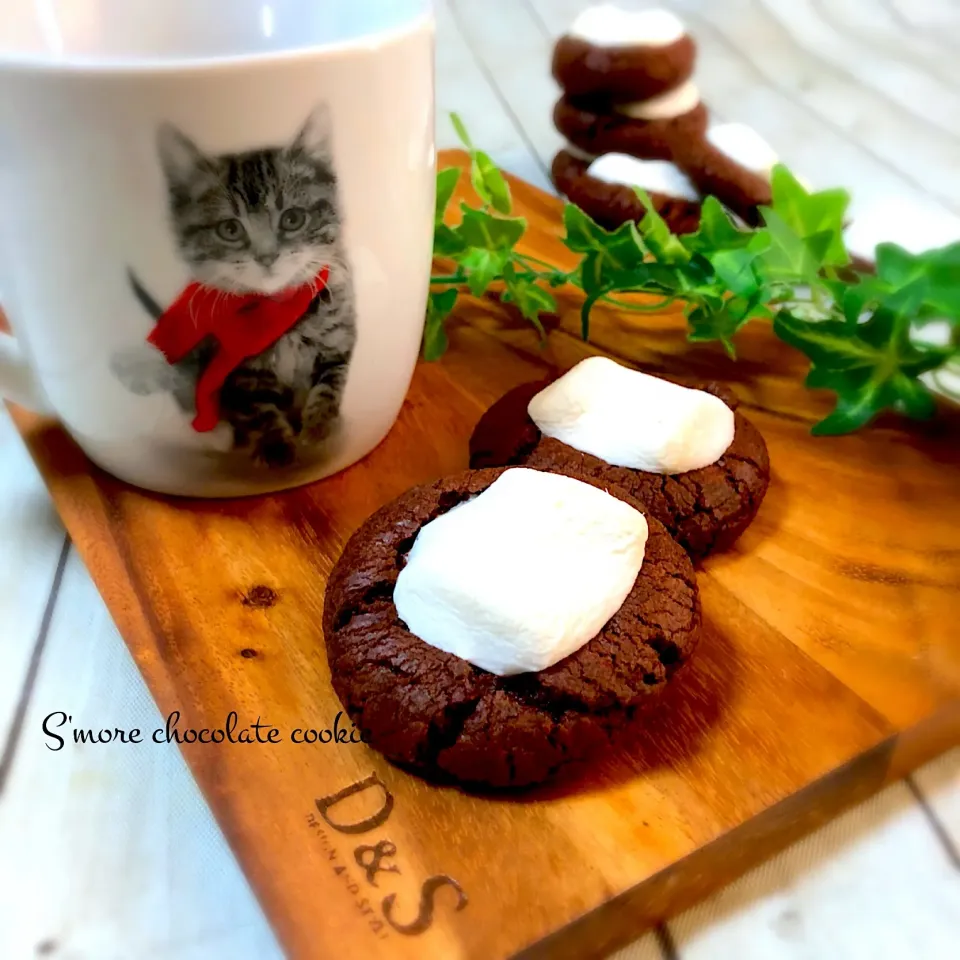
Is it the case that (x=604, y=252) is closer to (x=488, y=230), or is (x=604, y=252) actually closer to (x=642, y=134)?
(x=488, y=230)

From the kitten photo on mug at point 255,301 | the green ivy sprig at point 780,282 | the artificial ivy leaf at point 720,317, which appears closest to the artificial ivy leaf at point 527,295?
the green ivy sprig at point 780,282

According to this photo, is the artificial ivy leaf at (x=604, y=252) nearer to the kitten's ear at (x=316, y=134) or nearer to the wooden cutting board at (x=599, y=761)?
the wooden cutting board at (x=599, y=761)

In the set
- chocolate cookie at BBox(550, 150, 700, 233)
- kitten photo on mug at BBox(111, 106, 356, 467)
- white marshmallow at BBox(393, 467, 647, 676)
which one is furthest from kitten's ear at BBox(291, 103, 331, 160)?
chocolate cookie at BBox(550, 150, 700, 233)

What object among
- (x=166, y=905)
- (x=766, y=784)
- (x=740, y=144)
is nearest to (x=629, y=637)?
(x=766, y=784)

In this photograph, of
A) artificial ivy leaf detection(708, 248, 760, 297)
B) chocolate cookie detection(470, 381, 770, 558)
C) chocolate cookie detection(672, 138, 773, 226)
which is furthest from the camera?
chocolate cookie detection(672, 138, 773, 226)

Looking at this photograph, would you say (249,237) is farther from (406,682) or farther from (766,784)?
(766,784)

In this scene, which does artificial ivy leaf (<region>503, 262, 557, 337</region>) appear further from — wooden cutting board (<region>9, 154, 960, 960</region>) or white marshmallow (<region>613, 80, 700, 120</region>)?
white marshmallow (<region>613, 80, 700, 120</region>)
